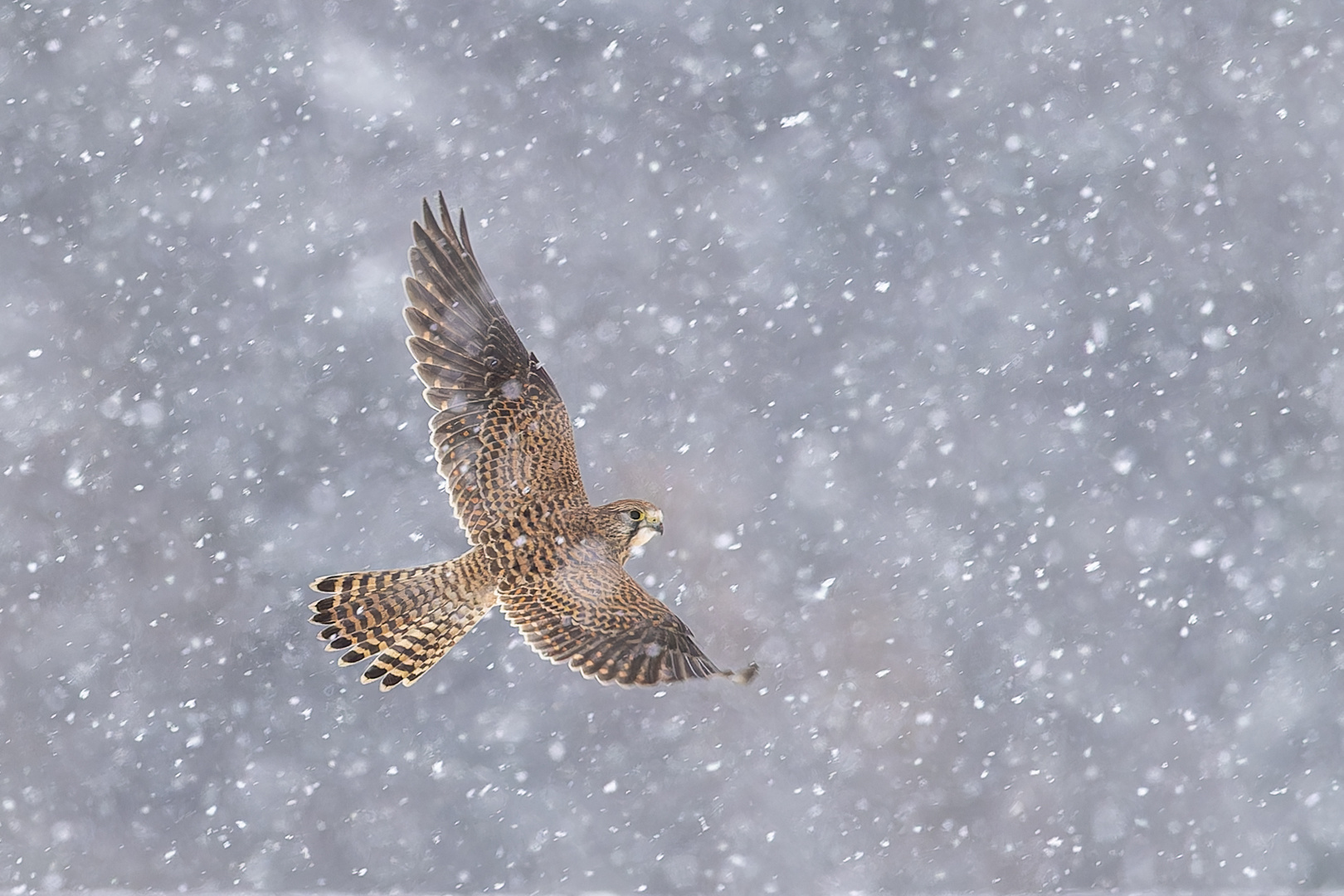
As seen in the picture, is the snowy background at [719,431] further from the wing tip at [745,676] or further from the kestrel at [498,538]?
the wing tip at [745,676]

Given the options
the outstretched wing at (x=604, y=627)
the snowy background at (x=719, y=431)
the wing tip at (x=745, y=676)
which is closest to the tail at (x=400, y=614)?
the outstretched wing at (x=604, y=627)

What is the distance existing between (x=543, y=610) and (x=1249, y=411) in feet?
12.5

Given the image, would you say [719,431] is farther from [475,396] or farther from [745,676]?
[745,676]

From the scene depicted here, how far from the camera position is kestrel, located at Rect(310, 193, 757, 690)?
269 centimetres

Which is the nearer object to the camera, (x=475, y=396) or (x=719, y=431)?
(x=475, y=396)

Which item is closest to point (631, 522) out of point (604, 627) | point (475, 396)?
point (604, 627)

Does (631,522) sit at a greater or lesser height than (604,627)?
greater

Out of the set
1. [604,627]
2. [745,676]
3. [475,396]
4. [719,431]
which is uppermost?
[719,431]

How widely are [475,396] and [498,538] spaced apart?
40 cm

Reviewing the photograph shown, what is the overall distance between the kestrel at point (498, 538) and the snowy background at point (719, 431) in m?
1.38

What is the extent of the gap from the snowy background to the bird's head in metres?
1.42

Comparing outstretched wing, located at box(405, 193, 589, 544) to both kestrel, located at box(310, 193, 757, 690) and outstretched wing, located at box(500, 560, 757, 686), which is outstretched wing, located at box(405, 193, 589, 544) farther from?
outstretched wing, located at box(500, 560, 757, 686)

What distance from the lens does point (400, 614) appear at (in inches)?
108

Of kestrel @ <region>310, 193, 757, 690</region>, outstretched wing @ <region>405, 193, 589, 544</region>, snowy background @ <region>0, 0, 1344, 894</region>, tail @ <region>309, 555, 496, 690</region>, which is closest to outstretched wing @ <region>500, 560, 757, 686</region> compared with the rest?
kestrel @ <region>310, 193, 757, 690</region>
